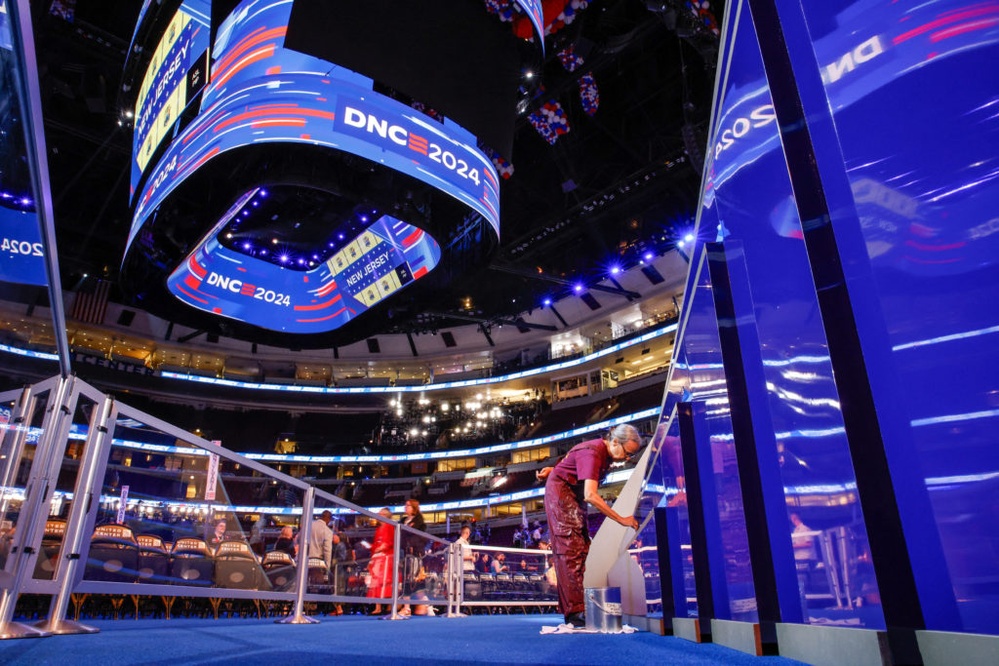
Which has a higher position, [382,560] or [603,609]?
[382,560]

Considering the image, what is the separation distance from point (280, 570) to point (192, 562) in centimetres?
90

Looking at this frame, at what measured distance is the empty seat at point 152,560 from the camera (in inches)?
167

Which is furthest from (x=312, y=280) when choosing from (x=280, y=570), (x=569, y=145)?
(x=569, y=145)

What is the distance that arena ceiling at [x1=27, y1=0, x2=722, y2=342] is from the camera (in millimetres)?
11992

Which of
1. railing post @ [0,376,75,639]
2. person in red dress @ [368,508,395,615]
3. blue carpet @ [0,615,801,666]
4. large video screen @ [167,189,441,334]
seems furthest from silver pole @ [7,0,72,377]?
large video screen @ [167,189,441,334]

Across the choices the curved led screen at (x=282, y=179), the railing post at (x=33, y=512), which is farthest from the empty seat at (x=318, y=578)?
the curved led screen at (x=282, y=179)

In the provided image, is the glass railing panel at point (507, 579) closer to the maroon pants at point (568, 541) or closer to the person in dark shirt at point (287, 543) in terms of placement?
the person in dark shirt at point (287, 543)

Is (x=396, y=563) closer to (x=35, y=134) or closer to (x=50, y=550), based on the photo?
(x=50, y=550)

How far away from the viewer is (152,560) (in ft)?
14.3

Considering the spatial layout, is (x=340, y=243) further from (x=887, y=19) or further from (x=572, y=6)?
(x=887, y=19)

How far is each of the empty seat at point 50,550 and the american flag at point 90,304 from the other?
2915cm

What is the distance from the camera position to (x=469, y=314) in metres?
27.8

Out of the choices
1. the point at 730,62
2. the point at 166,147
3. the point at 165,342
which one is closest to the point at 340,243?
the point at 166,147

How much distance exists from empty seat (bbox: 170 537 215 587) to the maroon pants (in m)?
2.87
